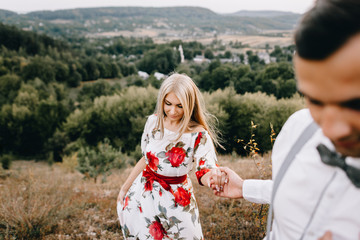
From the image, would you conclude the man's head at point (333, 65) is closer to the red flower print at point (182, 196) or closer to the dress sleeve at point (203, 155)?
the dress sleeve at point (203, 155)

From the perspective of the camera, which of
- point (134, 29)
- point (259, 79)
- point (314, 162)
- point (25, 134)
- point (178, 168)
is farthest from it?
point (134, 29)

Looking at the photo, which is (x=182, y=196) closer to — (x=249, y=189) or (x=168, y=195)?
(x=168, y=195)

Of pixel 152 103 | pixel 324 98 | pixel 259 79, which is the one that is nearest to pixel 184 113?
pixel 324 98

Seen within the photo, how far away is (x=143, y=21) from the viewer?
17375 cm

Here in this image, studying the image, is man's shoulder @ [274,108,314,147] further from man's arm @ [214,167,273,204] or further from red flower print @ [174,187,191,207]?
red flower print @ [174,187,191,207]

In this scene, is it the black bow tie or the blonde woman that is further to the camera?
the blonde woman

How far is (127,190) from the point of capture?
258 centimetres

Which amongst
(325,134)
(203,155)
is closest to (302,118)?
(325,134)

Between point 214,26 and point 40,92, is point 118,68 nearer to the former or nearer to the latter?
point 40,92

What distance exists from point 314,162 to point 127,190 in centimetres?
204

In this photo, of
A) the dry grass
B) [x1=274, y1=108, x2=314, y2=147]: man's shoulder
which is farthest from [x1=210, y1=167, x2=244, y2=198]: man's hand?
the dry grass

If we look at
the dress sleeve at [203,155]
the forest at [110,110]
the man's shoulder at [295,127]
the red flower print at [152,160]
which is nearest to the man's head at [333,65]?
the man's shoulder at [295,127]

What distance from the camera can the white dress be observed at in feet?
7.32

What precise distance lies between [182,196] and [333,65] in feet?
6.32
